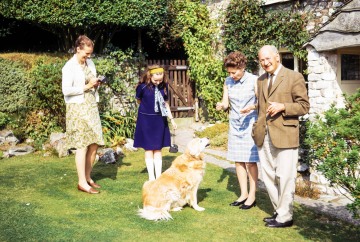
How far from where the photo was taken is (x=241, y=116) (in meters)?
5.55

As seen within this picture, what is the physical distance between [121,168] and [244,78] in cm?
381

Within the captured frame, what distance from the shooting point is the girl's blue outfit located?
6531 millimetres

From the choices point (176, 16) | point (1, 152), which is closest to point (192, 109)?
point (176, 16)

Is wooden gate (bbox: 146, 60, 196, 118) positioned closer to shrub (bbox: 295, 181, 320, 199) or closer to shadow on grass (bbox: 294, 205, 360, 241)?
shrub (bbox: 295, 181, 320, 199)

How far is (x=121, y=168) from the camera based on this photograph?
8.32 m

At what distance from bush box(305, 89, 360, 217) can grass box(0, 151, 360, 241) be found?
3.94 feet

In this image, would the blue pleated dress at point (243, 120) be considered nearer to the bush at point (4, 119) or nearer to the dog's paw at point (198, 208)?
the dog's paw at point (198, 208)

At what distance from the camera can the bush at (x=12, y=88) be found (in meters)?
10.5

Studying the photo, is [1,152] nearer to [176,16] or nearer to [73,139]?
[73,139]

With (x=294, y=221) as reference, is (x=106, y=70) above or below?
above

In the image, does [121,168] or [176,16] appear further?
[176,16]

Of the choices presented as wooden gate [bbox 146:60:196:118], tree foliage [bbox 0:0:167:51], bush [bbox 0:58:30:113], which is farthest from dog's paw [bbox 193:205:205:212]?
wooden gate [bbox 146:60:196:118]

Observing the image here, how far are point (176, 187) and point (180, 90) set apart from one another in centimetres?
860

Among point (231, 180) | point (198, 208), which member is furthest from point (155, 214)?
point (231, 180)
